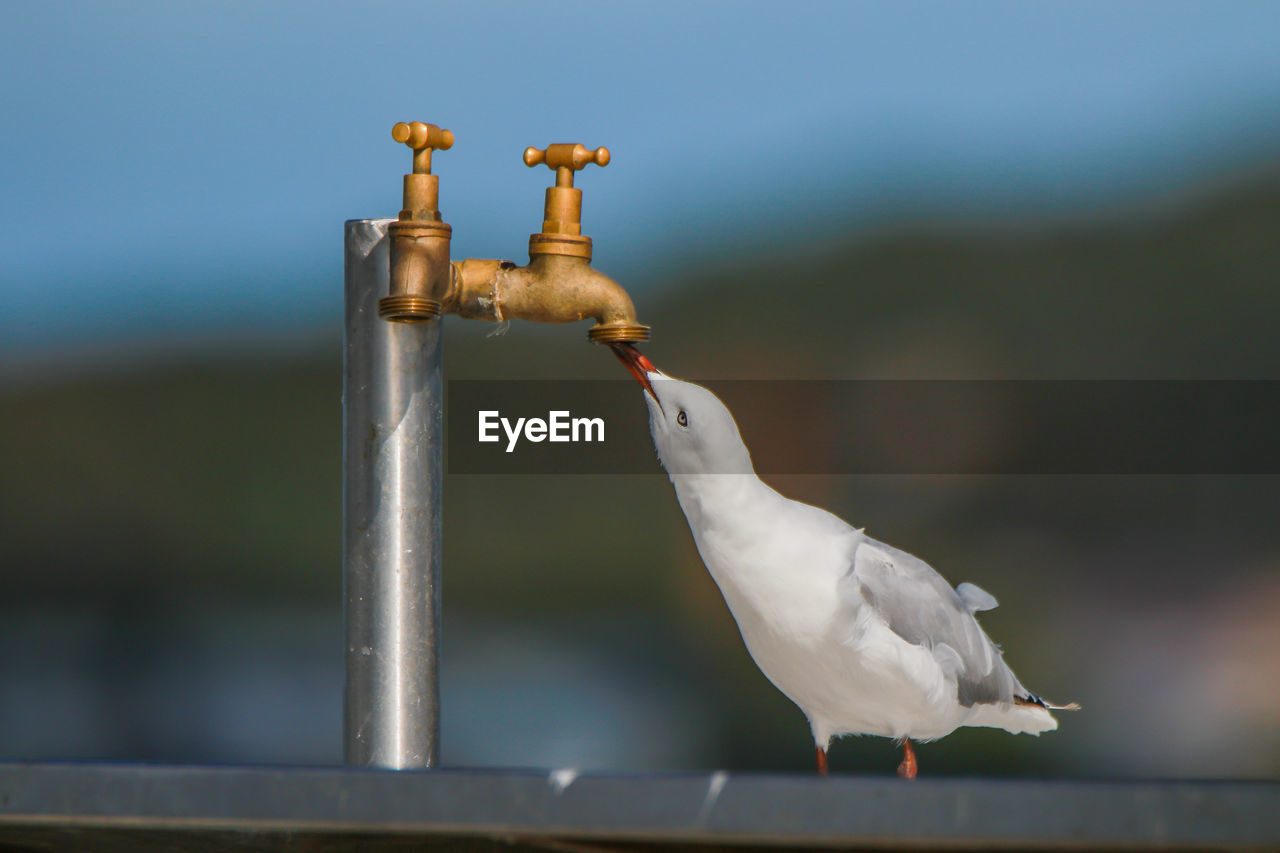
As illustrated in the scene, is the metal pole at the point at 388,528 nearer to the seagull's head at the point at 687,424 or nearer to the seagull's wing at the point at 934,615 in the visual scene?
the seagull's head at the point at 687,424

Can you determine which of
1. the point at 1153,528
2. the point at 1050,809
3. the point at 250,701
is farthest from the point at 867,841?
the point at 250,701

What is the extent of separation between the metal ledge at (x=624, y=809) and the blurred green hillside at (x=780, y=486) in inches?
133

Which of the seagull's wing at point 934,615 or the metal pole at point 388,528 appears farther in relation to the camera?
the seagull's wing at point 934,615

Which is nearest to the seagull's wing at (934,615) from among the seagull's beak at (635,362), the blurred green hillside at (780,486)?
the seagull's beak at (635,362)

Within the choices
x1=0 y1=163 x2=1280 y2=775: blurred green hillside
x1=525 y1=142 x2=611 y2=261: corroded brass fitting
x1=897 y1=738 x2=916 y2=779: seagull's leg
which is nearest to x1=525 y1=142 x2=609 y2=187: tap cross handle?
x1=525 y1=142 x2=611 y2=261: corroded brass fitting

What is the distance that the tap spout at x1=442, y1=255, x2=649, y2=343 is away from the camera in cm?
137

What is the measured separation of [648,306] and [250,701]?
89.4 inches

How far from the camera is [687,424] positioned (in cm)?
144

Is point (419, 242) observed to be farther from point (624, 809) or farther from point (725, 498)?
point (624, 809)

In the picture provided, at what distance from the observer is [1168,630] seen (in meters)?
4.72

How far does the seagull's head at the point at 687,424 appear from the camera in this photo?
1430mm

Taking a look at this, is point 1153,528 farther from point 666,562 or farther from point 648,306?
point 648,306

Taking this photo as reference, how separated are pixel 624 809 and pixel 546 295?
62 cm

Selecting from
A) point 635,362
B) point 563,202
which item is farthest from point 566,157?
point 635,362
